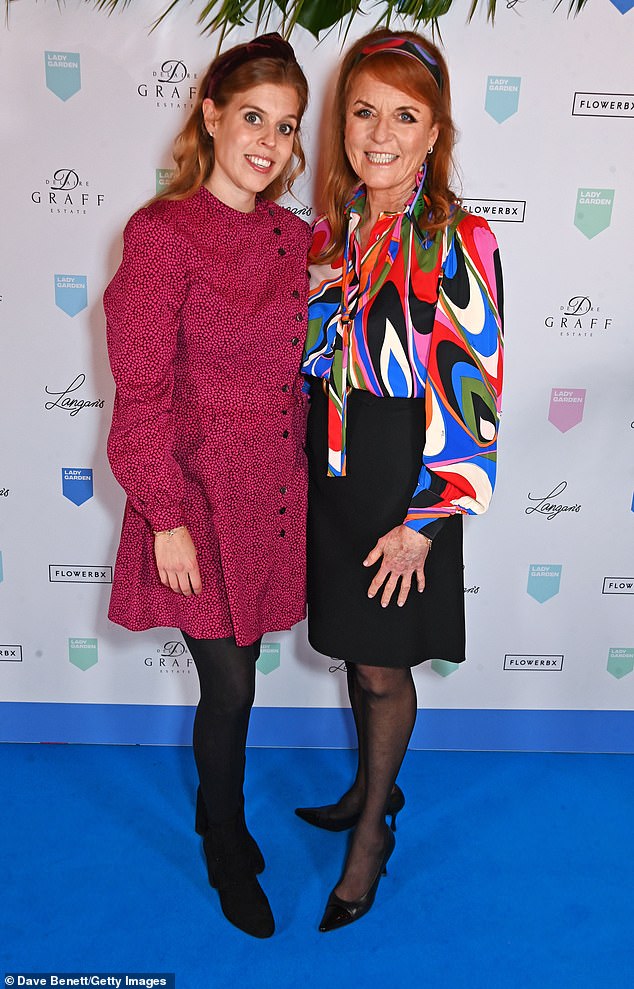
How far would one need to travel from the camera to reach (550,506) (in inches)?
95.1

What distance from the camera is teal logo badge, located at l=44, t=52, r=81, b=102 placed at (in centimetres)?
203

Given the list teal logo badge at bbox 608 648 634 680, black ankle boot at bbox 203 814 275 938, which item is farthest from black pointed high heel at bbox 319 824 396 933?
teal logo badge at bbox 608 648 634 680

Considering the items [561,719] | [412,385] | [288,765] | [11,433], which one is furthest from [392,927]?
[11,433]

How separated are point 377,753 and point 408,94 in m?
1.36

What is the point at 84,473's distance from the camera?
2354mm

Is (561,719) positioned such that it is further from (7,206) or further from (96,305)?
(7,206)

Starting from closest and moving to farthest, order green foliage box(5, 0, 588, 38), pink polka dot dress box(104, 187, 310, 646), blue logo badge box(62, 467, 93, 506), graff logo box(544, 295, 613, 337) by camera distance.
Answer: pink polka dot dress box(104, 187, 310, 646) → green foliage box(5, 0, 588, 38) → graff logo box(544, 295, 613, 337) → blue logo badge box(62, 467, 93, 506)

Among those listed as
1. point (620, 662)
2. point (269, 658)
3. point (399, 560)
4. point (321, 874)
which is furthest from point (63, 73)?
point (620, 662)

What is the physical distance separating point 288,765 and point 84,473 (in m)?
1.01

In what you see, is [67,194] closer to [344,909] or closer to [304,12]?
[304,12]

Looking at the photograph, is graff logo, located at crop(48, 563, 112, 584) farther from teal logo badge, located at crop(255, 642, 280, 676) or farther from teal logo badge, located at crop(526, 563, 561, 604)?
teal logo badge, located at crop(526, 563, 561, 604)

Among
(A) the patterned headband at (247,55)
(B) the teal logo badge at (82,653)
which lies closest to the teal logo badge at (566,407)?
(A) the patterned headband at (247,55)

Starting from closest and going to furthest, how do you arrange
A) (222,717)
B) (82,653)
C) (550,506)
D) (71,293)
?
1. (222,717)
2. (71,293)
3. (550,506)
4. (82,653)

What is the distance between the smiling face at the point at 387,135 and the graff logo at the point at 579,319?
671mm
